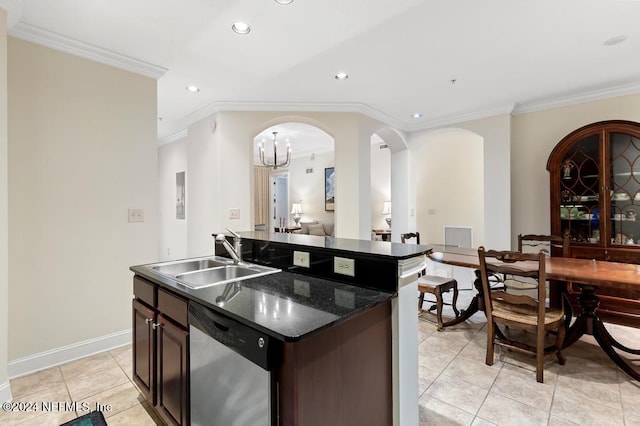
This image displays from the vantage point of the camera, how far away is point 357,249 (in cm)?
152

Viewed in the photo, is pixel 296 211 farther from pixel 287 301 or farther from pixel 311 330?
pixel 311 330

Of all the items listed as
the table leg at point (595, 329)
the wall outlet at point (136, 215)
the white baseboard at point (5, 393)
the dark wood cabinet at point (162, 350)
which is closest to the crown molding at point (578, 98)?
the table leg at point (595, 329)

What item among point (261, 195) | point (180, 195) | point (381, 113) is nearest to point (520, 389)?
point (381, 113)

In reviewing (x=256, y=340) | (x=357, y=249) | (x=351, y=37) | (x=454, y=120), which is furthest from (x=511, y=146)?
(x=256, y=340)

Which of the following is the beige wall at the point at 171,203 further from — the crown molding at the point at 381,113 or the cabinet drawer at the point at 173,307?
the cabinet drawer at the point at 173,307

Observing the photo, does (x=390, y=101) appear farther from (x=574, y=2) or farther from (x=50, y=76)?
(x=50, y=76)

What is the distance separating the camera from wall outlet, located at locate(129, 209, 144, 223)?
285 cm

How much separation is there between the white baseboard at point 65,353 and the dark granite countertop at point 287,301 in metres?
1.56

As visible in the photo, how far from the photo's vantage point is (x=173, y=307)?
1.52 m

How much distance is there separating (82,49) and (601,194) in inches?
206

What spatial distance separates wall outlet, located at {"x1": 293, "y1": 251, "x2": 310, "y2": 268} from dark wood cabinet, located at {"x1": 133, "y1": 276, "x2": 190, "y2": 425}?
623 mm

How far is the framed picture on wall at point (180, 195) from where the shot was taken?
18.5 feet

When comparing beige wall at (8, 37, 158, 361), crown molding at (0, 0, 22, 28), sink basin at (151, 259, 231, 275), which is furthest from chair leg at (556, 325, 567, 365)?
crown molding at (0, 0, 22, 28)

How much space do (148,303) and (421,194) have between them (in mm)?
5964
